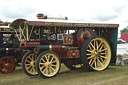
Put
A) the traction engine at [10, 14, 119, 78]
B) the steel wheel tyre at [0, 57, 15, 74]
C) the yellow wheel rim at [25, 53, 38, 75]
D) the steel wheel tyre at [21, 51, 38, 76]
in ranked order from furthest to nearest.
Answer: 1. the steel wheel tyre at [0, 57, 15, 74]
2. the yellow wheel rim at [25, 53, 38, 75]
3. the steel wheel tyre at [21, 51, 38, 76]
4. the traction engine at [10, 14, 119, 78]

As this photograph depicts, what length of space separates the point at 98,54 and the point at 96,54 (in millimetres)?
77

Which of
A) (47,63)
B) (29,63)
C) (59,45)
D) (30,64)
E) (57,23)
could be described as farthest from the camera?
(29,63)

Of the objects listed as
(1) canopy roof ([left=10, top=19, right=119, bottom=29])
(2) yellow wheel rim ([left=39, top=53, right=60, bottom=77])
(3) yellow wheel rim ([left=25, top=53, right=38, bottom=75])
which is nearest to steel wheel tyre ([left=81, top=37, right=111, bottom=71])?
(1) canopy roof ([left=10, top=19, right=119, bottom=29])

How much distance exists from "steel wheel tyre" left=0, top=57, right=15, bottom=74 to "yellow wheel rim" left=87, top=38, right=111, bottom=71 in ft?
12.2

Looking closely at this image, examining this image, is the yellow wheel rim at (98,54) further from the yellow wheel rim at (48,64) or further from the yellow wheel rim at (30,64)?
the yellow wheel rim at (30,64)

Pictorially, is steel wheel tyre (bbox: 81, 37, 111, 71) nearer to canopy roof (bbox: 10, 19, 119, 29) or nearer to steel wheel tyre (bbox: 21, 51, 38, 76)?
canopy roof (bbox: 10, 19, 119, 29)

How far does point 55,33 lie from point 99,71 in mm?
2200

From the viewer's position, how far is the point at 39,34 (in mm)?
6867

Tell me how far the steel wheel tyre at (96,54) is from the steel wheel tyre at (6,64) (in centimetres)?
368

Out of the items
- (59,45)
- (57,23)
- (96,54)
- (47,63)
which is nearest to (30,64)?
(47,63)

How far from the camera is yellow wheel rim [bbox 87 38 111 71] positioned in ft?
24.0

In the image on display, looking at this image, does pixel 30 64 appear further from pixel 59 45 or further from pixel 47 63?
pixel 59 45

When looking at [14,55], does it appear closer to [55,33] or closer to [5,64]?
[5,64]

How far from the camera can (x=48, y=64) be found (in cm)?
637
